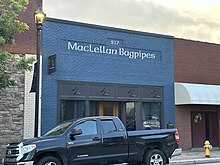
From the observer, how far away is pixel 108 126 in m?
11.9

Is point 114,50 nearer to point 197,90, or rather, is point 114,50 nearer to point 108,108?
point 108,108

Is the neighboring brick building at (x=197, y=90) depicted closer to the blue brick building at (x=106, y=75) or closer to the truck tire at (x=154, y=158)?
the blue brick building at (x=106, y=75)

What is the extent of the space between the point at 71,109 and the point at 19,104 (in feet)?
8.32

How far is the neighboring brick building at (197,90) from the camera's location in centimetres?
2020

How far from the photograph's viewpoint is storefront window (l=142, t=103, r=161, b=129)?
19266 millimetres

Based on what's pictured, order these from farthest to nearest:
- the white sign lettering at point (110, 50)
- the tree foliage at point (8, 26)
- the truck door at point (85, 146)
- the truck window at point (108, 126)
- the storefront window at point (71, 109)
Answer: the white sign lettering at point (110, 50) < the storefront window at point (71, 109) < the tree foliage at point (8, 26) < the truck window at point (108, 126) < the truck door at point (85, 146)

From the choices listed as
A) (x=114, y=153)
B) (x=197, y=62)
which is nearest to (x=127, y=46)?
(x=197, y=62)

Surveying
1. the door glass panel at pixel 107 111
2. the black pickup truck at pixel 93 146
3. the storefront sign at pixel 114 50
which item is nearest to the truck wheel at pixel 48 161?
the black pickup truck at pixel 93 146

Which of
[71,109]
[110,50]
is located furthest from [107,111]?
[110,50]

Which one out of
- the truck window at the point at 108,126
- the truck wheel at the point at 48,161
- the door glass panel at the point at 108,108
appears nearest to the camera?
the truck wheel at the point at 48,161

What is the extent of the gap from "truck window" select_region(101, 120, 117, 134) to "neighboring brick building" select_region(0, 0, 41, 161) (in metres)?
5.09

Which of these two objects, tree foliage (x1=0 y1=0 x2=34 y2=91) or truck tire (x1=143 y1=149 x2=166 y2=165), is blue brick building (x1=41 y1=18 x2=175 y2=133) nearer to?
tree foliage (x1=0 y1=0 x2=34 y2=91)

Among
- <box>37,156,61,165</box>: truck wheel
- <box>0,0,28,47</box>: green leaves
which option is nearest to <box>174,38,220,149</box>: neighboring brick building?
<box>0,0,28,47</box>: green leaves

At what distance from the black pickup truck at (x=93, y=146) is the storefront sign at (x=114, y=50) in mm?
6369
